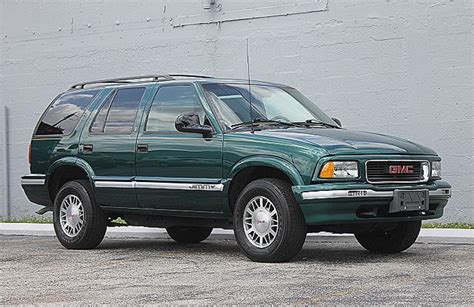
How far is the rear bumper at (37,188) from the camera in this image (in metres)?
11.8

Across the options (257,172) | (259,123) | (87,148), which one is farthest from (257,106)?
(87,148)

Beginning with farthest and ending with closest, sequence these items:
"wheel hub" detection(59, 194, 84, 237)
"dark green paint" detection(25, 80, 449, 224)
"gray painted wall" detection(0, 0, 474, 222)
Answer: "gray painted wall" detection(0, 0, 474, 222), "wheel hub" detection(59, 194, 84, 237), "dark green paint" detection(25, 80, 449, 224)

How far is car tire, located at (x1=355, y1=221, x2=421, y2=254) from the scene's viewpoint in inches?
408

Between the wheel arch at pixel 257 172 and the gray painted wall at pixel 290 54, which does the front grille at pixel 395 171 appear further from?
the gray painted wall at pixel 290 54

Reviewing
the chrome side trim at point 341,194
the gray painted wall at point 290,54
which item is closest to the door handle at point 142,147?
the chrome side trim at point 341,194

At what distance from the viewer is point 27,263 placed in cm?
1003

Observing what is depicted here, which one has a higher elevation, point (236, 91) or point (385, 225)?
point (236, 91)

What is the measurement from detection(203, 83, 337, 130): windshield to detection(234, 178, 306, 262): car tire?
83cm

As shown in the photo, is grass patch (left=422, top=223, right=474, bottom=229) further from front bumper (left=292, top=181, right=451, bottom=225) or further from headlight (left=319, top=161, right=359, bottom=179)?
headlight (left=319, top=161, right=359, bottom=179)

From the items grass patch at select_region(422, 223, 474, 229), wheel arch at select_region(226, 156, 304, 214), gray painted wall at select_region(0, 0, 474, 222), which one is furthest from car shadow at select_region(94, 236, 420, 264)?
gray painted wall at select_region(0, 0, 474, 222)

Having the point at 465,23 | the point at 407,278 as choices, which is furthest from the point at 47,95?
the point at 407,278

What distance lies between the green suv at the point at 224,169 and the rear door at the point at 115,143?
0.01 meters

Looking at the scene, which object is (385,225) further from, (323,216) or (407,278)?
(407,278)

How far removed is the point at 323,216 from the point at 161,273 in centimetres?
147
